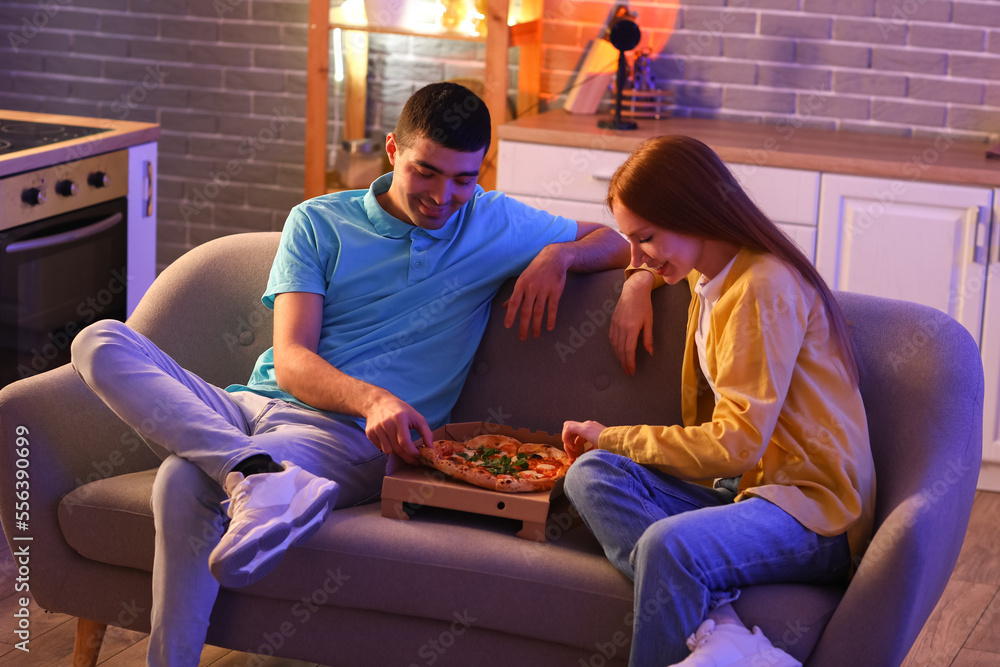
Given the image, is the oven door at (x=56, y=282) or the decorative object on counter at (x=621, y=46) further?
the decorative object on counter at (x=621, y=46)

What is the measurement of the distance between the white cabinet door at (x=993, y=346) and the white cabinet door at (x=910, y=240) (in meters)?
0.02

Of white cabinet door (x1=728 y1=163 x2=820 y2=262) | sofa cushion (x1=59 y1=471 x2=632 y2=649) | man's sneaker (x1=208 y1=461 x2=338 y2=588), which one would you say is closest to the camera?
man's sneaker (x1=208 y1=461 x2=338 y2=588)

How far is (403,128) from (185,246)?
8.70ft

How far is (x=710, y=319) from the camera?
1.85m

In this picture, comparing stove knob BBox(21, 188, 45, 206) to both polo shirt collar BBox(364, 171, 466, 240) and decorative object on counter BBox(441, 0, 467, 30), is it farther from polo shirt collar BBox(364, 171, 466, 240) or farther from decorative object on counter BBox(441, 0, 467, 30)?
decorative object on counter BBox(441, 0, 467, 30)

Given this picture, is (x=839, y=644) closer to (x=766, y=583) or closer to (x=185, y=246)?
(x=766, y=583)

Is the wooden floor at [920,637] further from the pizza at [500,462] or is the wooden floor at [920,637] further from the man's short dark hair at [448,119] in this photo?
the man's short dark hair at [448,119]

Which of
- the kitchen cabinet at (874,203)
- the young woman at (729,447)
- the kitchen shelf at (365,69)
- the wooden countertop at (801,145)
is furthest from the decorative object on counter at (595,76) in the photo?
the young woman at (729,447)

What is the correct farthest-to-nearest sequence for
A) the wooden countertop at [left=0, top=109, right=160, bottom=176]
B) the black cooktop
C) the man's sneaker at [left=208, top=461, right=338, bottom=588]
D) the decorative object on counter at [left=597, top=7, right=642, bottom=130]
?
1. the decorative object on counter at [left=597, top=7, right=642, bottom=130]
2. the black cooktop
3. the wooden countertop at [left=0, top=109, right=160, bottom=176]
4. the man's sneaker at [left=208, top=461, right=338, bottom=588]

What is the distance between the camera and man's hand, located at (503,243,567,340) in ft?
7.21

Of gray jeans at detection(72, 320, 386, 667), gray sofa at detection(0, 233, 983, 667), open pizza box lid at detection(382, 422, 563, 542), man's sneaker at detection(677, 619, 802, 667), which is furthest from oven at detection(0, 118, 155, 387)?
man's sneaker at detection(677, 619, 802, 667)

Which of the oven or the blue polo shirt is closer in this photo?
the blue polo shirt

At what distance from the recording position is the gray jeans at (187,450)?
1782 mm

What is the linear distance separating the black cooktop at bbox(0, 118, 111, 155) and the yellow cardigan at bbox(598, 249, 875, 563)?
1900 millimetres
